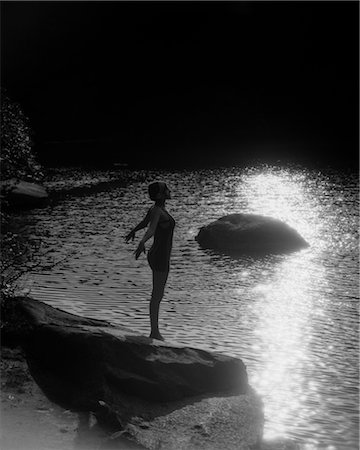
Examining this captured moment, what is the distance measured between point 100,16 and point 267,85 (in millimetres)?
36920

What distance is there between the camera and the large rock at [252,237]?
2961 cm

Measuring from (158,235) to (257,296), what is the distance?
27.7 feet

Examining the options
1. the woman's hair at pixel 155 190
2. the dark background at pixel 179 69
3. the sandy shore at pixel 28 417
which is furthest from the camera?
the dark background at pixel 179 69

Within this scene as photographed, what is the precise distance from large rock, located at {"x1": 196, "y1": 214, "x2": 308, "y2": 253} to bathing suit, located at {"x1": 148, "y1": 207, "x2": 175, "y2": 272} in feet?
49.3

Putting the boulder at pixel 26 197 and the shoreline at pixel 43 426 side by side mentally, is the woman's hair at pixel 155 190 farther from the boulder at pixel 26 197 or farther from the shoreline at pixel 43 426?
the boulder at pixel 26 197

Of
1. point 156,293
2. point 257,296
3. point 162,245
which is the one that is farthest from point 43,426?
point 257,296

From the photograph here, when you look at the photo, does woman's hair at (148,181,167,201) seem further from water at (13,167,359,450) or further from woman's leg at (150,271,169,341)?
water at (13,167,359,450)

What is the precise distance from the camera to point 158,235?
1412 cm

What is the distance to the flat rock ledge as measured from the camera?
442 inches

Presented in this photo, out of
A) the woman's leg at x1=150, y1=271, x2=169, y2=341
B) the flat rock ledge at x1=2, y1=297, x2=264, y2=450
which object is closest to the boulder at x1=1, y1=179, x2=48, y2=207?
the woman's leg at x1=150, y1=271, x2=169, y2=341

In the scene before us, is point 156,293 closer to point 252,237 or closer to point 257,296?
point 257,296

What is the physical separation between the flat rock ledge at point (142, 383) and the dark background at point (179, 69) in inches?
4248

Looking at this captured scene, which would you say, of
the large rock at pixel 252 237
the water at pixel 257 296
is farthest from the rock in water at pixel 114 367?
the large rock at pixel 252 237

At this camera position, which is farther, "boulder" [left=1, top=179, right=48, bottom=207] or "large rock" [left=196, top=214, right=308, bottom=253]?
"boulder" [left=1, top=179, right=48, bottom=207]
